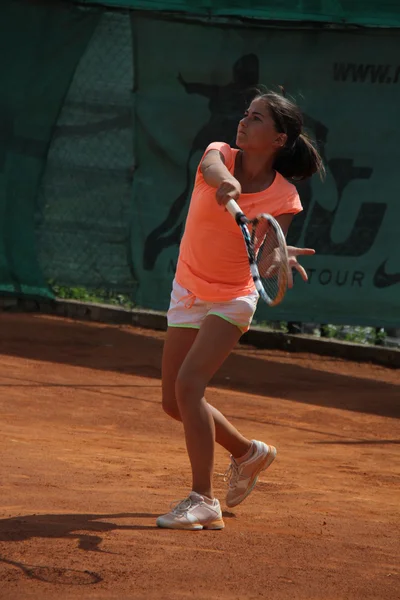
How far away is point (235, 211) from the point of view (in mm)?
4207

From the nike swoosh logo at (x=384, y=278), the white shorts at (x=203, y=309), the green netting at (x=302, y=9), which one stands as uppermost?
the green netting at (x=302, y=9)

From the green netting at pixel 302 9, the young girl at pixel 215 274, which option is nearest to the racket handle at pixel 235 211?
the young girl at pixel 215 274

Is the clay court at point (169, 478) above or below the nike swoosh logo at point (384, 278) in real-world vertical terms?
below

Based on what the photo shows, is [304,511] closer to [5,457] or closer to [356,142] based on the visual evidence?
[5,457]

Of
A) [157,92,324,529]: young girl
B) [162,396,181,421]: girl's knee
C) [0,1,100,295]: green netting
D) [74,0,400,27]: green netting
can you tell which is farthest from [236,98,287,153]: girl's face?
[0,1,100,295]: green netting

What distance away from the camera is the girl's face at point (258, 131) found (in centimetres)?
467

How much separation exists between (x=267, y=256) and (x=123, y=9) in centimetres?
549

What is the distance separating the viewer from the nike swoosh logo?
973cm

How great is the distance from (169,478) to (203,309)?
1295mm

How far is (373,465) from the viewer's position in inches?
259

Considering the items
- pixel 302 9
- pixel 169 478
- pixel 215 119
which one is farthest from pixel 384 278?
pixel 169 478

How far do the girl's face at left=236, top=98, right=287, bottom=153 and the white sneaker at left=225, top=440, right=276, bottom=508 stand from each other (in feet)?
4.31

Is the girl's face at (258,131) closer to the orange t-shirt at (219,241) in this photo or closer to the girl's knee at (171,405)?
the orange t-shirt at (219,241)

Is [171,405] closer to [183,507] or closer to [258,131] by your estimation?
[183,507]
